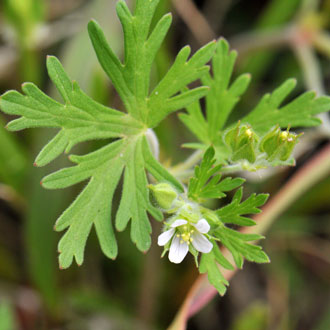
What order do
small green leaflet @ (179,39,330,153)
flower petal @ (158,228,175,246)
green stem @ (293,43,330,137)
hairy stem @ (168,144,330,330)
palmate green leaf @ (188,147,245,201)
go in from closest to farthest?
flower petal @ (158,228,175,246) → palmate green leaf @ (188,147,245,201) → small green leaflet @ (179,39,330,153) → hairy stem @ (168,144,330,330) → green stem @ (293,43,330,137)

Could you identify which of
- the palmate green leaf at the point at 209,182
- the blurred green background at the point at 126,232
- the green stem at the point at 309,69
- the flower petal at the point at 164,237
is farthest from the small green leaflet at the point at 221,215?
the green stem at the point at 309,69

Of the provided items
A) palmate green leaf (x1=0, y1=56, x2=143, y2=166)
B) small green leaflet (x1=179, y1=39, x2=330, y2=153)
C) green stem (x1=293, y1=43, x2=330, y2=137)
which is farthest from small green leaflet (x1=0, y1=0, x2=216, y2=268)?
green stem (x1=293, y1=43, x2=330, y2=137)

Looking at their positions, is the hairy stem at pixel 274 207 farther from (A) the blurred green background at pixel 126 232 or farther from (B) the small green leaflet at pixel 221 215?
(B) the small green leaflet at pixel 221 215

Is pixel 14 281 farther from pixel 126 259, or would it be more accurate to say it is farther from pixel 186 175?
pixel 186 175

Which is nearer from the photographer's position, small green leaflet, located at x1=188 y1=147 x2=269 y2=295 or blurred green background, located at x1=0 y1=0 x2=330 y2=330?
small green leaflet, located at x1=188 y1=147 x2=269 y2=295

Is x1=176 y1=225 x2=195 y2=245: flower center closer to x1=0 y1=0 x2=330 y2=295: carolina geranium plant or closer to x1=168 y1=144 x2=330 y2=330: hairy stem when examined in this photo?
x1=0 y1=0 x2=330 y2=295: carolina geranium plant

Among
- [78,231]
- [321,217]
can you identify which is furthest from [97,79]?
[321,217]
